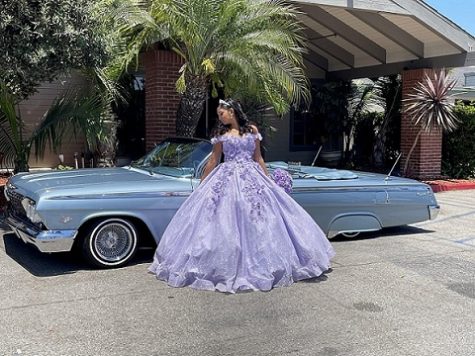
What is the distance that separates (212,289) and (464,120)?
10.8 meters

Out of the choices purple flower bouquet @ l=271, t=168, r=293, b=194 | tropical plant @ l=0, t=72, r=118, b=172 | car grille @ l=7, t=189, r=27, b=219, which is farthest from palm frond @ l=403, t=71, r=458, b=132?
car grille @ l=7, t=189, r=27, b=219

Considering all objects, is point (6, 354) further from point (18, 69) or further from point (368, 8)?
point (368, 8)

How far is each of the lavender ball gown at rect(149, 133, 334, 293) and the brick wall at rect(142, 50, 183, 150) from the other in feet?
17.3

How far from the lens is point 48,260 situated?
6102mm

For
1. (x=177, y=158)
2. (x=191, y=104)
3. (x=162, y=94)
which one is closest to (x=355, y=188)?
(x=177, y=158)

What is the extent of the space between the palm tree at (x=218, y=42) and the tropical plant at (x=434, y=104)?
400 centimetres

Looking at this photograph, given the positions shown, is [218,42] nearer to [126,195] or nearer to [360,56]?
[126,195]

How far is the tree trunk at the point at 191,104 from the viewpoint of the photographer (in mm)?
9219

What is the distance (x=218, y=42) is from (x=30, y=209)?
4367 millimetres

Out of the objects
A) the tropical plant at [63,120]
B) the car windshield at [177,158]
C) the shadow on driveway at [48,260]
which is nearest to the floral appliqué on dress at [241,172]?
the car windshield at [177,158]

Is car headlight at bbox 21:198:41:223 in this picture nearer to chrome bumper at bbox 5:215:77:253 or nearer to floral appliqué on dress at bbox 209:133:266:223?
chrome bumper at bbox 5:215:77:253

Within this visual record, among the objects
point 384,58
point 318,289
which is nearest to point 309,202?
point 318,289

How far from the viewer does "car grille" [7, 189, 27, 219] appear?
5952mm

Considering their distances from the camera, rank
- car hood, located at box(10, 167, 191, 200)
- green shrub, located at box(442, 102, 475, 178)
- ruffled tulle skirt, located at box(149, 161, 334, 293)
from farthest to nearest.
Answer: green shrub, located at box(442, 102, 475, 178) → car hood, located at box(10, 167, 191, 200) → ruffled tulle skirt, located at box(149, 161, 334, 293)
